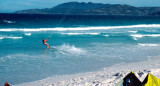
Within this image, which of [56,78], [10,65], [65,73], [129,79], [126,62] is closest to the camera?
[129,79]

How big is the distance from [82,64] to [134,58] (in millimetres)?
3303

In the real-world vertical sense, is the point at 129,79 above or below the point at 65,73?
above

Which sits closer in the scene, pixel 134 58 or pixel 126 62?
pixel 126 62

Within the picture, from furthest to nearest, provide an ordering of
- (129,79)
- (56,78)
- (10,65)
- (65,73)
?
(10,65), (65,73), (56,78), (129,79)

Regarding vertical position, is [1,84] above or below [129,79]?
below

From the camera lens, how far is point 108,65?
10297 mm

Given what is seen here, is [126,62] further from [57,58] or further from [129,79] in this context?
[129,79]

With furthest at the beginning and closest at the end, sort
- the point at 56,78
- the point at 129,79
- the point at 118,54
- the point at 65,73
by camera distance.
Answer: the point at 118,54, the point at 65,73, the point at 56,78, the point at 129,79

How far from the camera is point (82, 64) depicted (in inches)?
412

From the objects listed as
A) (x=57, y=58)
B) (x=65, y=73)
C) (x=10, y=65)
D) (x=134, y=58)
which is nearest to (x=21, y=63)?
(x=10, y=65)

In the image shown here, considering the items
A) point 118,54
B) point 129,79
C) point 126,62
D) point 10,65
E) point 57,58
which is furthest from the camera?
point 118,54

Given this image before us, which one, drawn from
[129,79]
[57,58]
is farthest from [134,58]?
[129,79]

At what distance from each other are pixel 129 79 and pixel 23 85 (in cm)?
537

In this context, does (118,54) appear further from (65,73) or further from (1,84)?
(1,84)
